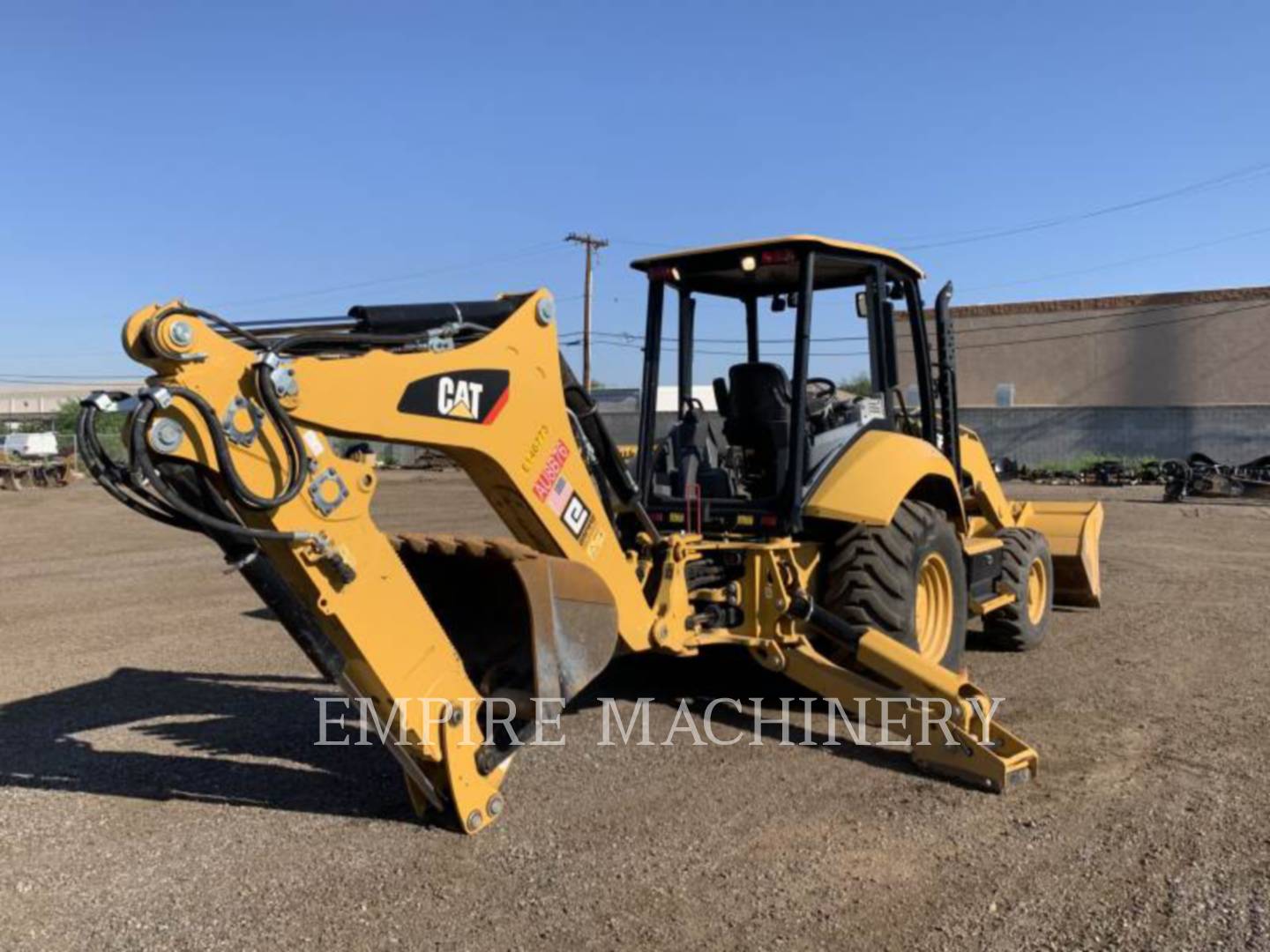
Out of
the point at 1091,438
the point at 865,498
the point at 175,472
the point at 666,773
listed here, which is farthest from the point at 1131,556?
the point at 1091,438

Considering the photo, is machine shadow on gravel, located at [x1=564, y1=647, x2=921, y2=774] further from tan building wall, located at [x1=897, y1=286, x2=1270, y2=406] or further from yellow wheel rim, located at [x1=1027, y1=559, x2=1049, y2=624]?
tan building wall, located at [x1=897, y1=286, x2=1270, y2=406]

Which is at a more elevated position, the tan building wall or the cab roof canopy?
the tan building wall

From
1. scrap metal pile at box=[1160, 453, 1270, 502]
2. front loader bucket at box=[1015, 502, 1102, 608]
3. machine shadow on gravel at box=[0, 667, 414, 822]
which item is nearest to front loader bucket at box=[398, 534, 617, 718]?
machine shadow on gravel at box=[0, 667, 414, 822]

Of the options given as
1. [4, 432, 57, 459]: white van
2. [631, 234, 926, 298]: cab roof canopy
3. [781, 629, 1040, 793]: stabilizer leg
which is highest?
[631, 234, 926, 298]: cab roof canopy

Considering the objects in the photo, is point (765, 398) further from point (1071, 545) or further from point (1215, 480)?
point (1215, 480)

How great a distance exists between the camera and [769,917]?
3475 mm

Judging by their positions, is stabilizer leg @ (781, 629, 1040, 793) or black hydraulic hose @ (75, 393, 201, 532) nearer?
black hydraulic hose @ (75, 393, 201, 532)

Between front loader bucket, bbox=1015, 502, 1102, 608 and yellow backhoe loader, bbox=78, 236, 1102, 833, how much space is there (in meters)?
1.29

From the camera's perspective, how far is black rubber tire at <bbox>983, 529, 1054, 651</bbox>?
7266 mm

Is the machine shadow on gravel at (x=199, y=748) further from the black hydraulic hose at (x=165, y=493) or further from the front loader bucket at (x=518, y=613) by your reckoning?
the black hydraulic hose at (x=165, y=493)

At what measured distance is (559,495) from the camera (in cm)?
434


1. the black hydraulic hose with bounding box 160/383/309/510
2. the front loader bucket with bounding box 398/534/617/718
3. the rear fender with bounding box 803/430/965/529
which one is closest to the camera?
the black hydraulic hose with bounding box 160/383/309/510

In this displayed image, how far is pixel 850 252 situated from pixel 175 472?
3.79 metres

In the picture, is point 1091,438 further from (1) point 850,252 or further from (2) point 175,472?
(2) point 175,472
